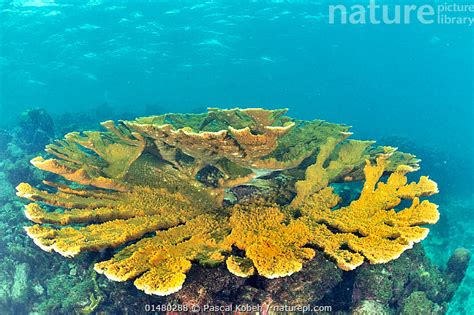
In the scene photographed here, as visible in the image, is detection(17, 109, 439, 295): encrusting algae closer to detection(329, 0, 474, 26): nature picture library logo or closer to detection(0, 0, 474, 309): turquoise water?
detection(0, 0, 474, 309): turquoise water

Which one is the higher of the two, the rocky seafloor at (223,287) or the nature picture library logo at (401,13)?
the nature picture library logo at (401,13)

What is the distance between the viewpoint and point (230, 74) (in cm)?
5144

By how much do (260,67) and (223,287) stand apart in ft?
155

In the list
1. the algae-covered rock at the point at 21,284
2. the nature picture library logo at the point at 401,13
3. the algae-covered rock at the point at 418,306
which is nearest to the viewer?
the algae-covered rock at the point at 418,306

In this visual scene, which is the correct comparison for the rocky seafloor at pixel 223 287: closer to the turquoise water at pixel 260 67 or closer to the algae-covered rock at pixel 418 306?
the algae-covered rock at pixel 418 306

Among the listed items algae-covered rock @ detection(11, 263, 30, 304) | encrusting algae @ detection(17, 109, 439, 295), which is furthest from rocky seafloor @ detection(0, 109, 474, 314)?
encrusting algae @ detection(17, 109, 439, 295)

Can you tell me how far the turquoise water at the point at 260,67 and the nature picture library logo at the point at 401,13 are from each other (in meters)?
1.55

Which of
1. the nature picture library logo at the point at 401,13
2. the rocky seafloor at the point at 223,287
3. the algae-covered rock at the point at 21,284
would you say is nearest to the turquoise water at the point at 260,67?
the nature picture library logo at the point at 401,13

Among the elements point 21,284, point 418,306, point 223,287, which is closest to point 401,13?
point 418,306

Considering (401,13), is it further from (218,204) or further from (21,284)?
(21,284)

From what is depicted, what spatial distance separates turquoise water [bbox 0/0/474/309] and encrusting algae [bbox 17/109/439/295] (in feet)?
21.5

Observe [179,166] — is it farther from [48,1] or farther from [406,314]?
[48,1]

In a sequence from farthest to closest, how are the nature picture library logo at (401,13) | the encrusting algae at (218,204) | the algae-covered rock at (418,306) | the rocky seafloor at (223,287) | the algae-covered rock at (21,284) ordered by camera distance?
the nature picture library logo at (401,13)
the algae-covered rock at (21,284)
the algae-covered rock at (418,306)
the rocky seafloor at (223,287)
the encrusting algae at (218,204)

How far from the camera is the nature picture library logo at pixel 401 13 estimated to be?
33125 mm
